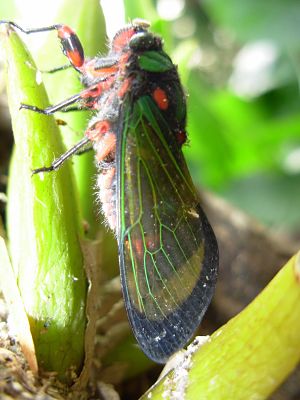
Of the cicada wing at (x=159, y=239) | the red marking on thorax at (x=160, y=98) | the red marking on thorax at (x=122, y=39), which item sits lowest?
the cicada wing at (x=159, y=239)

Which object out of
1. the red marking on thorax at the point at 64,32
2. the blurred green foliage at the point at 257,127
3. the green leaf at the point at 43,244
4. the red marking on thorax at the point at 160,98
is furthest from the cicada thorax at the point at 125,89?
the blurred green foliage at the point at 257,127

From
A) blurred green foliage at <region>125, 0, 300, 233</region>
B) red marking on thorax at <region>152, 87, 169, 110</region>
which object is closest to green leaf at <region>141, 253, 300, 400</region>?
red marking on thorax at <region>152, 87, 169, 110</region>

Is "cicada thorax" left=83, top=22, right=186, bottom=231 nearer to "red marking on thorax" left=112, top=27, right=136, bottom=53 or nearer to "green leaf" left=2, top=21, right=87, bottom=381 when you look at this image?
"red marking on thorax" left=112, top=27, right=136, bottom=53

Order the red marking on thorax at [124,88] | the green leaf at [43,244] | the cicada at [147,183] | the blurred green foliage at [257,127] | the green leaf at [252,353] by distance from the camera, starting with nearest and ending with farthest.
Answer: the green leaf at [252,353] < the green leaf at [43,244] < the cicada at [147,183] < the red marking on thorax at [124,88] < the blurred green foliage at [257,127]

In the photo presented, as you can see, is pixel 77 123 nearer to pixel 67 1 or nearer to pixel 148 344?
pixel 67 1

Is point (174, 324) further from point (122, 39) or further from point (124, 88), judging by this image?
point (122, 39)

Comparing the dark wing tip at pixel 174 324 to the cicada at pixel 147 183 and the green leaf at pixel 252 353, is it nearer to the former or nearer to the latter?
the cicada at pixel 147 183

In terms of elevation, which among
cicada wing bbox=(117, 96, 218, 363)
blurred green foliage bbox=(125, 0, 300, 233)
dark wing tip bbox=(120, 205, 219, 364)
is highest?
cicada wing bbox=(117, 96, 218, 363)

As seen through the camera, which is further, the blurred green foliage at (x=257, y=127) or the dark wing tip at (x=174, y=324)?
the blurred green foliage at (x=257, y=127)
